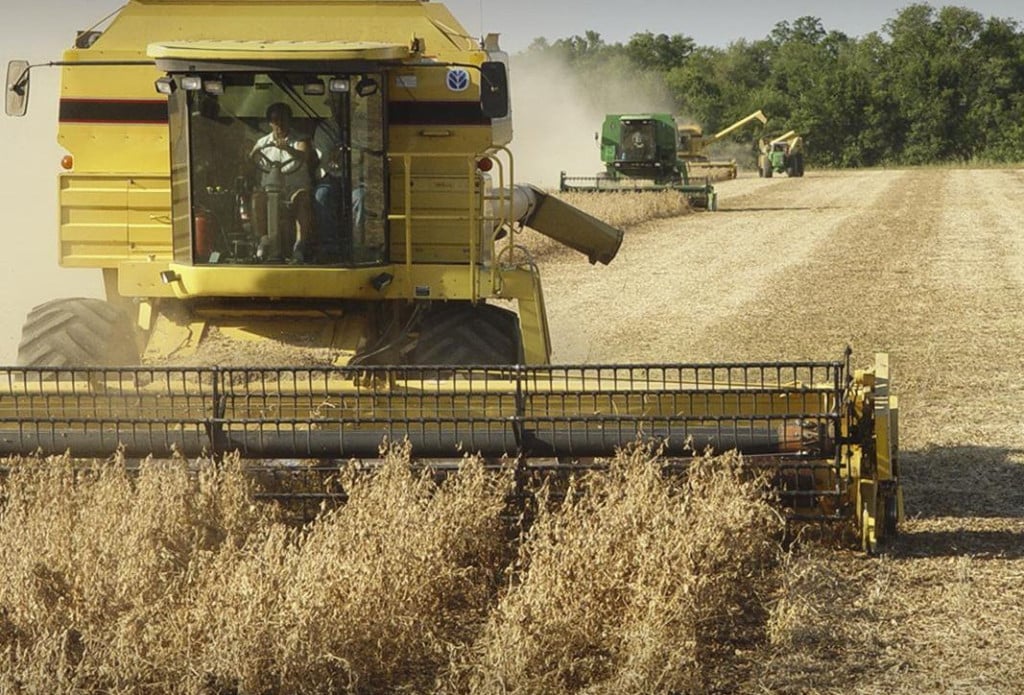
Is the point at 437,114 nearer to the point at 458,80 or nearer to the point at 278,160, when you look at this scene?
the point at 458,80

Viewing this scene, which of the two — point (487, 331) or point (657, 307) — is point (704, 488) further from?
point (657, 307)

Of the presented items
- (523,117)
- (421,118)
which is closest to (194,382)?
(421,118)

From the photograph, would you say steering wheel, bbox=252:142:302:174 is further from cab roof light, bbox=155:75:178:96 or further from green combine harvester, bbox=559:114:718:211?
green combine harvester, bbox=559:114:718:211

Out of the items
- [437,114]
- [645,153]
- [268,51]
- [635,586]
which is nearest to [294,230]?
[268,51]

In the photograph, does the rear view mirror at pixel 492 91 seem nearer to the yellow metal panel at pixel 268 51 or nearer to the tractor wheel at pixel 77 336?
the yellow metal panel at pixel 268 51

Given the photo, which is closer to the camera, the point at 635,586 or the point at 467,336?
the point at 635,586

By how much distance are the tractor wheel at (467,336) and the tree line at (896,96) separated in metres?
64.3

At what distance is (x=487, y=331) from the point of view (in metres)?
7.98

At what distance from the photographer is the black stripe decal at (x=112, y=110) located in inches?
316

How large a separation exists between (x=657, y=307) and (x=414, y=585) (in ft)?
33.9

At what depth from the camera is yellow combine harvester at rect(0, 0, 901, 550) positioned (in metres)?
6.39

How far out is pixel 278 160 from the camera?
25.1 feet

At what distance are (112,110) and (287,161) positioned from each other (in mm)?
1012

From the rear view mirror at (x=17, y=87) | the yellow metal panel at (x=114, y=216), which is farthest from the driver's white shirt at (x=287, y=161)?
the rear view mirror at (x=17, y=87)
